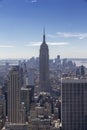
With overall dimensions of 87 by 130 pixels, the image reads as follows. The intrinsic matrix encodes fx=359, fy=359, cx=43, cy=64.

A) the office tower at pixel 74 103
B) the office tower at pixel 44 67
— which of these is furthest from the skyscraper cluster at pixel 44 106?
the office tower at pixel 44 67

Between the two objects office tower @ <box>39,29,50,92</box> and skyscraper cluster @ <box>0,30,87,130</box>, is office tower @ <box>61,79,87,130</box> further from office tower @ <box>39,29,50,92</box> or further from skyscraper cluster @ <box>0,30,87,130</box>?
office tower @ <box>39,29,50,92</box>

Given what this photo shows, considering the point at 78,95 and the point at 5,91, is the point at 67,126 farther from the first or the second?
the point at 5,91

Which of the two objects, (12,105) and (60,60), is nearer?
(12,105)

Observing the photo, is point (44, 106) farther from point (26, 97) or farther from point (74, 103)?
point (74, 103)

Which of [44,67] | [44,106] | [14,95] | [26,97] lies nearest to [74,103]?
[44,106]

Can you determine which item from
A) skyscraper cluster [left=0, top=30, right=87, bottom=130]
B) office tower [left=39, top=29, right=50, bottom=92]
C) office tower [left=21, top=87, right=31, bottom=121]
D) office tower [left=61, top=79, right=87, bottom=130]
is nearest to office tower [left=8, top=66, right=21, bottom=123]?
skyscraper cluster [left=0, top=30, right=87, bottom=130]

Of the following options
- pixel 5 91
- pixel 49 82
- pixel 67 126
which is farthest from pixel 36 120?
pixel 49 82
